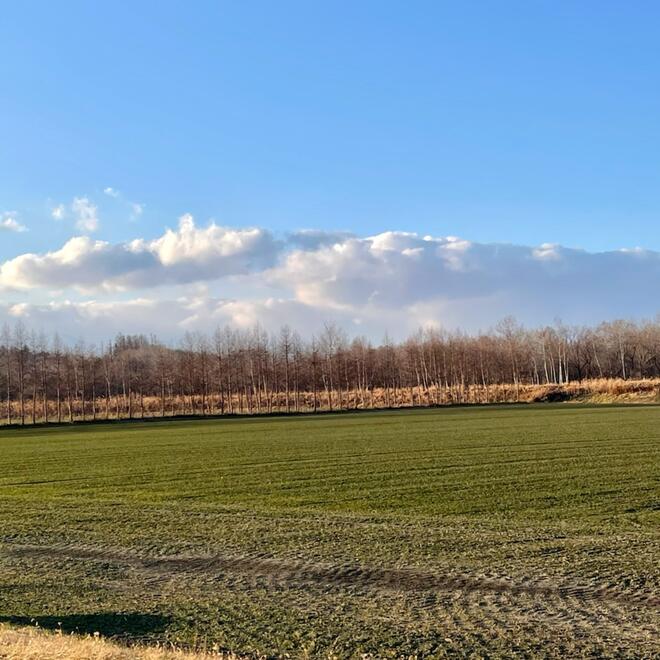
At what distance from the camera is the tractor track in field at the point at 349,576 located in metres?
8.67

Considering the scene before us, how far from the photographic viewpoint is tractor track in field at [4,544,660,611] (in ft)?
28.5

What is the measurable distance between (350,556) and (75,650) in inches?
210

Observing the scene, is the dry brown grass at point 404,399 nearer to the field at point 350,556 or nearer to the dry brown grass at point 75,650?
the field at point 350,556

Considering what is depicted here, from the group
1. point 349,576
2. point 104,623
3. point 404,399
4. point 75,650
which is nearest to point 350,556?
point 349,576

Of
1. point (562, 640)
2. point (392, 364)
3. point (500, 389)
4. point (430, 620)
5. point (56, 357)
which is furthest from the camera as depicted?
point (392, 364)

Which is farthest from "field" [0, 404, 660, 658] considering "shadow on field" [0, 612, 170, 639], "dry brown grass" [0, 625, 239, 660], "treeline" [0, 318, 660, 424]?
"treeline" [0, 318, 660, 424]

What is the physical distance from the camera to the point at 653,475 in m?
20.4

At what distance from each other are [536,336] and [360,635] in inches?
5915

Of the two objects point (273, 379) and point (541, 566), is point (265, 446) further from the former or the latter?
point (273, 379)

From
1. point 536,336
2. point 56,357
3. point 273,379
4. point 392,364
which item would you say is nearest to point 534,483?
point 56,357

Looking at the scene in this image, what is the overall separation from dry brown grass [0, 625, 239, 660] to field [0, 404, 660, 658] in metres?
0.55

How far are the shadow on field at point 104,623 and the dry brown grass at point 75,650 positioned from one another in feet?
1.75

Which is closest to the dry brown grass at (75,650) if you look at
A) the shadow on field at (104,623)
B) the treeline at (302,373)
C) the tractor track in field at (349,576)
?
the shadow on field at (104,623)

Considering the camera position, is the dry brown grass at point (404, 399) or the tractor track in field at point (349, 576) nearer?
the tractor track in field at point (349, 576)
